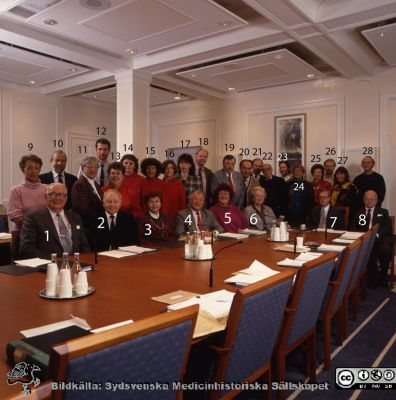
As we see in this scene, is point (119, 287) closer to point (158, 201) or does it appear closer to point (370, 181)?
point (158, 201)

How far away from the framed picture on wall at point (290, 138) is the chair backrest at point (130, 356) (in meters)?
6.55

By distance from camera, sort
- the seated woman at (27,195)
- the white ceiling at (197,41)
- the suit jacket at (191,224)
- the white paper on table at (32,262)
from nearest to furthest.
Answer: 1. the white paper on table at (32,262)
2. the seated woman at (27,195)
3. the suit jacket at (191,224)
4. the white ceiling at (197,41)

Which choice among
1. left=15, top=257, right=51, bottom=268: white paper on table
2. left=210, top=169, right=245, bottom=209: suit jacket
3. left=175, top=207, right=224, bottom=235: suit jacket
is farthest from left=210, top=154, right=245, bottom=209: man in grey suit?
left=15, top=257, right=51, bottom=268: white paper on table

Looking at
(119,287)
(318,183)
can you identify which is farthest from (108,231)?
(318,183)

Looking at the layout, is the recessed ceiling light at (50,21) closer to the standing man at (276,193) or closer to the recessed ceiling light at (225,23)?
the recessed ceiling light at (225,23)

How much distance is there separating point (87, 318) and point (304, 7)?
3.92 metres

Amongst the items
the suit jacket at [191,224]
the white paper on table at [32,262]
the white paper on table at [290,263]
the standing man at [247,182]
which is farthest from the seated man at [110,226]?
Result: the standing man at [247,182]

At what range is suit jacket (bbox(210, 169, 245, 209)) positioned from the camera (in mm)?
5562

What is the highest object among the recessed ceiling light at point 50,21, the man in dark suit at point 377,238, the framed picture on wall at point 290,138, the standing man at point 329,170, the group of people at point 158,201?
the recessed ceiling light at point 50,21

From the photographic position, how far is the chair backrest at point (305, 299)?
1943 mm

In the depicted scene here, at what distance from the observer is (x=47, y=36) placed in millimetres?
5117

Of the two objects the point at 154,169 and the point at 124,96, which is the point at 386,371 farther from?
the point at 124,96

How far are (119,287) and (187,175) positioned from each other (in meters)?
3.09

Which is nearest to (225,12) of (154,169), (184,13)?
(184,13)
